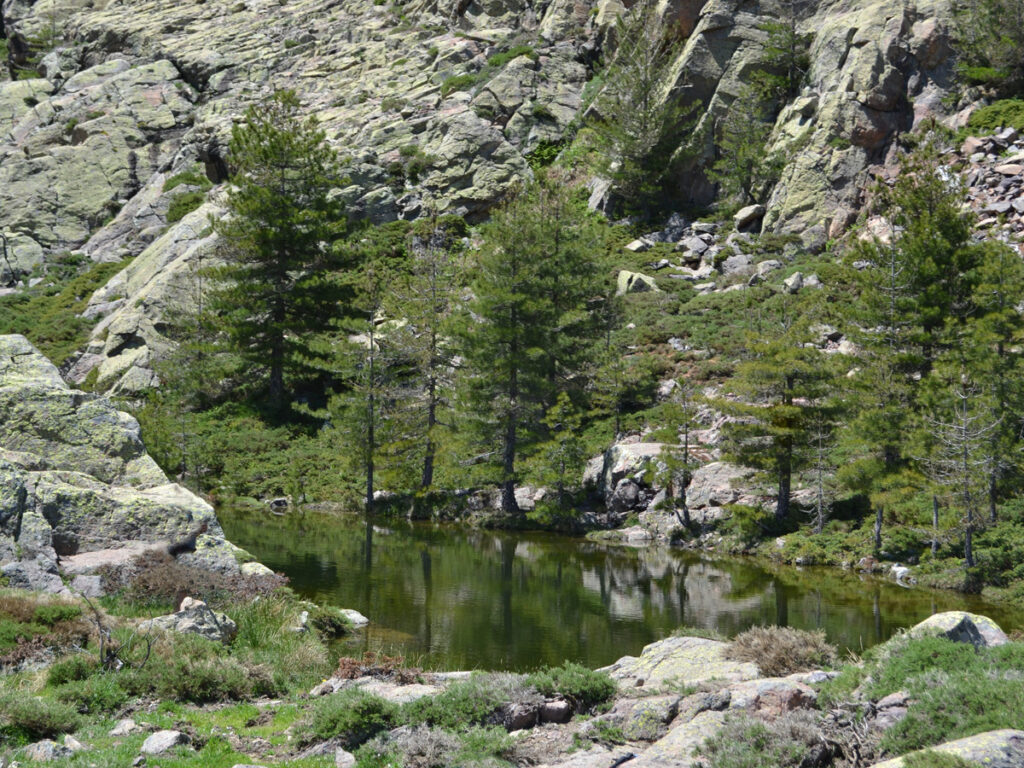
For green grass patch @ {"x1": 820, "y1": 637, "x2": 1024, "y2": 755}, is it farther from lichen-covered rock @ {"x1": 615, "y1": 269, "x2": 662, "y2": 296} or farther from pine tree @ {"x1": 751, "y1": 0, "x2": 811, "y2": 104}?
pine tree @ {"x1": 751, "y1": 0, "x2": 811, "y2": 104}

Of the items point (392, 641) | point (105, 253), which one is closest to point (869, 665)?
point (392, 641)

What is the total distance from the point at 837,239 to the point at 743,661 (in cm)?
4071

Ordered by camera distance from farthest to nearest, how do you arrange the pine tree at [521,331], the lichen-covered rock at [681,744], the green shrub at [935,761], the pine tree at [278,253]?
the pine tree at [278,253]
the pine tree at [521,331]
the lichen-covered rock at [681,744]
the green shrub at [935,761]

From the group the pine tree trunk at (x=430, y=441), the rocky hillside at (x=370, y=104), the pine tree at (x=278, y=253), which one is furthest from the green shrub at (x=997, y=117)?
the pine tree at (x=278, y=253)

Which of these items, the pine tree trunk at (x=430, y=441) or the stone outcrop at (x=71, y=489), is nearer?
the stone outcrop at (x=71, y=489)

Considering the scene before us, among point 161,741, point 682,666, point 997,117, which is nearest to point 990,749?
point 682,666

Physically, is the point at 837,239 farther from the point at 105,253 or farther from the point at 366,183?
the point at 105,253

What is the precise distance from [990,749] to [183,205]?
67.0 metres

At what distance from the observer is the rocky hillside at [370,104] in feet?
164

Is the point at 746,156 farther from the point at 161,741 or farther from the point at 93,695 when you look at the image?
the point at 161,741

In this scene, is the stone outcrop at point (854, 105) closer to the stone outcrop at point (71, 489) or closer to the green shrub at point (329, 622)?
the green shrub at point (329, 622)

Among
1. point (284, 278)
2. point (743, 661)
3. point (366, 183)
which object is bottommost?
point (743, 661)

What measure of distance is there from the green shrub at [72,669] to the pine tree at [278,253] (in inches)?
1359

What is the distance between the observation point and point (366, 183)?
61.0m
